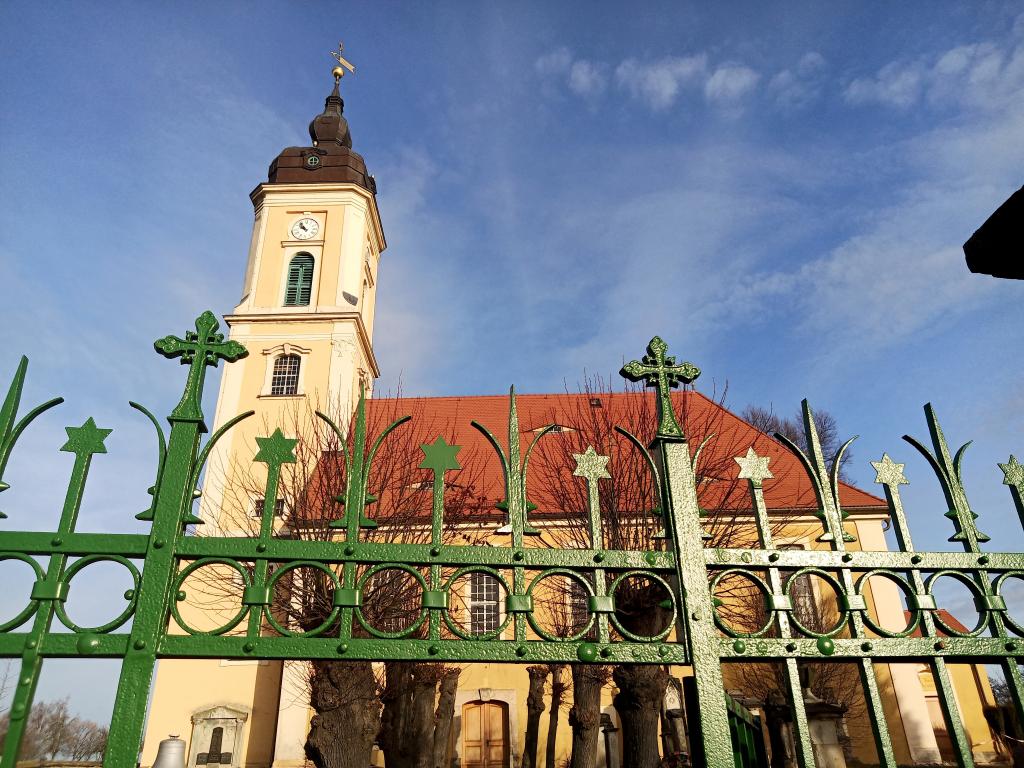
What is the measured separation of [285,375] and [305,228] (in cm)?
583

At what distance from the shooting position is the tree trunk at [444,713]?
15852mm

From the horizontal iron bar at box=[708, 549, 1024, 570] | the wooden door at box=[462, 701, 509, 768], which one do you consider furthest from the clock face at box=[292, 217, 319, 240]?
the horizontal iron bar at box=[708, 549, 1024, 570]

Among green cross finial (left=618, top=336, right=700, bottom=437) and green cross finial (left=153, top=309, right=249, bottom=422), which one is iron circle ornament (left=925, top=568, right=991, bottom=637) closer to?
green cross finial (left=618, top=336, right=700, bottom=437)

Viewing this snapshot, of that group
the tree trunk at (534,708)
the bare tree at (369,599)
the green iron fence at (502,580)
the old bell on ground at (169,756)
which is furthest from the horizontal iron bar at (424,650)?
the tree trunk at (534,708)

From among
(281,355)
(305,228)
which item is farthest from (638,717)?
(305,228)

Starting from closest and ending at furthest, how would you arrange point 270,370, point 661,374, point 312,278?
1. point 661,374
2. point 270,370
3. point 312,278

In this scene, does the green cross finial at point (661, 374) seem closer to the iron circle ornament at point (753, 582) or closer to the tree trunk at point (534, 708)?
the iron circle ornament at point (753, 582)

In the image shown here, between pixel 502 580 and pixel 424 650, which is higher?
pixel 502 580

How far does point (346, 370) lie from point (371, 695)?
12.1 meters

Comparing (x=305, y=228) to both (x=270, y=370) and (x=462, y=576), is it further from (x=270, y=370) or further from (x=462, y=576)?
(x=462, y=576)

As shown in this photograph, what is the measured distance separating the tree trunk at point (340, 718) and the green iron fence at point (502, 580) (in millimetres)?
10090

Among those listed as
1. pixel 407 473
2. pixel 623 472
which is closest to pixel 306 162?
pixel 407 473

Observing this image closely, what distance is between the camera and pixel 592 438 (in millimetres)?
15562

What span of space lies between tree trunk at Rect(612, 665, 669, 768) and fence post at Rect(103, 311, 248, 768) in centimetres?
1056
